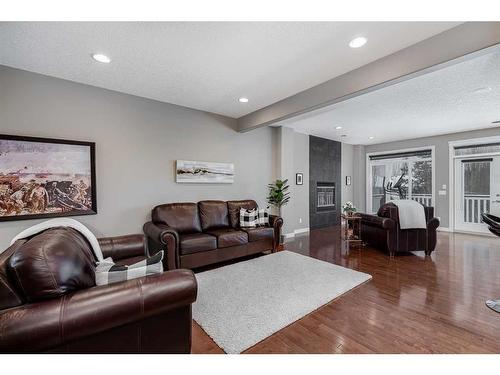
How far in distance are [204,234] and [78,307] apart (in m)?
2.34

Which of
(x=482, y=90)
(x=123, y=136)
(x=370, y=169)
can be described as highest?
(x=482, y=90)

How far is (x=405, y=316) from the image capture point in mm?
2072

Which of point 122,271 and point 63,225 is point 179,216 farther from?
point 122,271

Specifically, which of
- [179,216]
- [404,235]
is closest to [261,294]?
[179,216]

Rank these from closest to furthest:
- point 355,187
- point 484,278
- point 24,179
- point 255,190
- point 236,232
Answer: point 24,179
point 484,278
point 236,232
point 255,190
point 355,187

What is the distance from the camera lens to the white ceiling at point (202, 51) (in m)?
1.96

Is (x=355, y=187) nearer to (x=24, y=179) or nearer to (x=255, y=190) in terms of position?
(x=255, y=190)

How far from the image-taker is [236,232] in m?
3.59

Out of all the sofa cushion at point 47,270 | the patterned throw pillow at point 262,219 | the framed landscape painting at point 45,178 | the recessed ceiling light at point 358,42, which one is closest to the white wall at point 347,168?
the patterned throw pillow at point 262,219

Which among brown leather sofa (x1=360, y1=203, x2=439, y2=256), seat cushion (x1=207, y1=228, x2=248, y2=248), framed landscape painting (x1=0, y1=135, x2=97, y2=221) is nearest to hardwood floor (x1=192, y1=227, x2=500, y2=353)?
brown leather sofa (x1=360, y1=203, x2=439, y2=256)

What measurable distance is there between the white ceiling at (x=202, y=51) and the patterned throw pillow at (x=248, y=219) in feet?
6.76

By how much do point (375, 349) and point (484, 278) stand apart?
7.95 ft

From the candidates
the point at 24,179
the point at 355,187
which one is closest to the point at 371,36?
the point at 24,179

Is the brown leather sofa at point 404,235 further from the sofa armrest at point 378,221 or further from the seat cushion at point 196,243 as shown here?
the seat cushion at point 196,243
